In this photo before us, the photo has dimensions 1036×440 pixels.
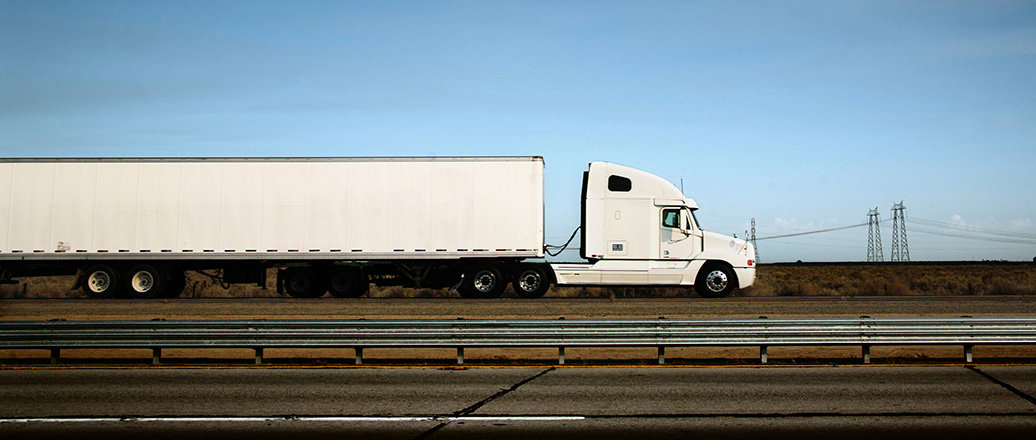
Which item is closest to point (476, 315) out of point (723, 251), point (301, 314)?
point (301, 314)

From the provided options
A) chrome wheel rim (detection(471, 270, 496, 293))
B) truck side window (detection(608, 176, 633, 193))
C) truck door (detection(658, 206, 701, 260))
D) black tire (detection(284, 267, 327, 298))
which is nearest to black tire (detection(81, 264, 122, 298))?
black tire (detection(284, 267, 327, 298))

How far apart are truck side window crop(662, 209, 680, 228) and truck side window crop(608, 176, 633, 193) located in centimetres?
119

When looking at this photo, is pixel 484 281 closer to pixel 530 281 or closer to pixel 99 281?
pixel 530 281

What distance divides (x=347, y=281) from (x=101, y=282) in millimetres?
6856

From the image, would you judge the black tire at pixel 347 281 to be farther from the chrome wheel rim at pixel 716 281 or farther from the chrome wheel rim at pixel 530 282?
the chrome wheel rim at pixel 716 281

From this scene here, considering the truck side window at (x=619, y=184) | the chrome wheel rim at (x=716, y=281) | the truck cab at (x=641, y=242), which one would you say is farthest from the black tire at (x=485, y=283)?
the chrome wheel rim at (x=716, y=281)

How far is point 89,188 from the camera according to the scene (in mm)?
21844

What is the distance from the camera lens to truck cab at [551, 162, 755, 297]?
21.6m

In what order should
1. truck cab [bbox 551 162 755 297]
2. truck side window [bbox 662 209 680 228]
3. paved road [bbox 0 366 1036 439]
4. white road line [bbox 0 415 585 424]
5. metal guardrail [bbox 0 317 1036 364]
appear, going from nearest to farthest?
paved road [bbox 0 366 1036 439]
white road line [bbox 0 415 585 424]
metal guardrail [bbox 0 317 1036 364]
truck cab [bbox 551 162 755 297]
truck side window [bbox 662 209 680 228]

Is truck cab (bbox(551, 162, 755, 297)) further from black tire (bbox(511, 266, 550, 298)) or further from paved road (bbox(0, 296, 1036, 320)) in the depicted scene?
paved road (bbox(0, 296, 1036, 320))

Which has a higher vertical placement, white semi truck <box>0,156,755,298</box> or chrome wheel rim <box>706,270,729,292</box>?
white semi truck <box>0,156,755,298</box>

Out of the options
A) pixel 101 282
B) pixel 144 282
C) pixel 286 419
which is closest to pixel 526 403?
pixel 286 419

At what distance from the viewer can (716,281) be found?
2173cm

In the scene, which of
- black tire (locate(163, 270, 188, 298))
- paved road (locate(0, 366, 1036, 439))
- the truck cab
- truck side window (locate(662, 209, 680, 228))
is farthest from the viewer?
black tire (locate(163, 270, 188, 298))
